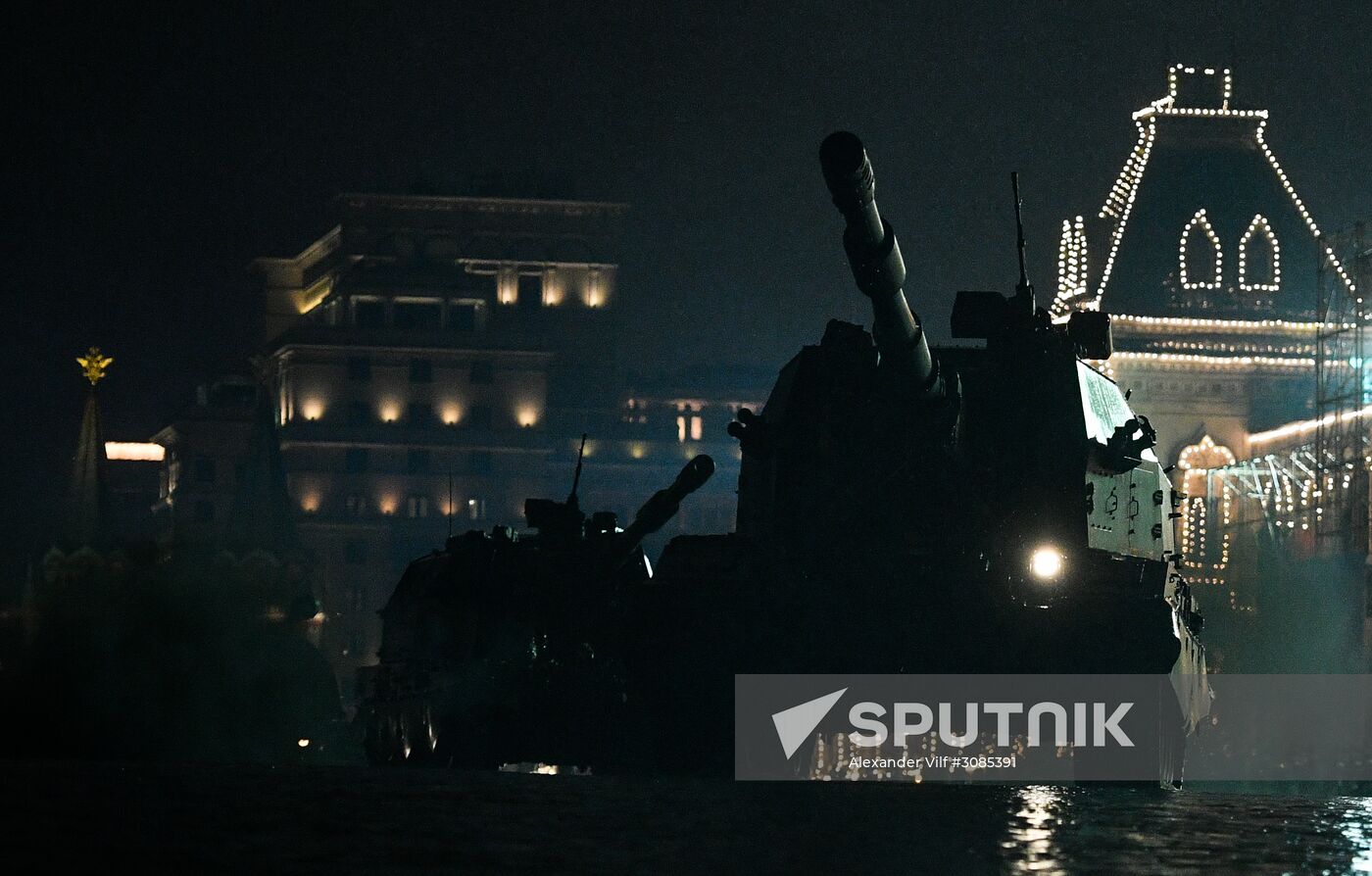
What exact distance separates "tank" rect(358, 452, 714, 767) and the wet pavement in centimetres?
394

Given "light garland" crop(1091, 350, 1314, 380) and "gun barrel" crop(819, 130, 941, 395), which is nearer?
"gun barrel" crop(819, 130, 941, 395)

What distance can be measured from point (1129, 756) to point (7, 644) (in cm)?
1843

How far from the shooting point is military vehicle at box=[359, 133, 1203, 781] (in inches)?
806

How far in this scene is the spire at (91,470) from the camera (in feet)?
189

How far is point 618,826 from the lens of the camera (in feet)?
43.9

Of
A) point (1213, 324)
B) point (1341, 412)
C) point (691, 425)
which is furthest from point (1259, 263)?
point (1341, 412)

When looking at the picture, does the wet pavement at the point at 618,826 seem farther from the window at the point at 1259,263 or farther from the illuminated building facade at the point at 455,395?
the illuminated building facade at the point at 455,395

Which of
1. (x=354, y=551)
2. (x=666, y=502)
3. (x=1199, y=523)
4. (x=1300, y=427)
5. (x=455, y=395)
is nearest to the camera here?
(x=666, y=502)

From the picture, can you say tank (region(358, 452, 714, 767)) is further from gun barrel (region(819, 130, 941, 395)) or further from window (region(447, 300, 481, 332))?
window (region(447, 300, 481, 332))

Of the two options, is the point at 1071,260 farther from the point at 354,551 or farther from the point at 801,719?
the point at 801,719

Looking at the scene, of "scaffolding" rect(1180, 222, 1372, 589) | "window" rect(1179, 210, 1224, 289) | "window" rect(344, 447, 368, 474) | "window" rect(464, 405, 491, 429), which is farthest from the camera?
"window" rect(464, 405, 491, 429)

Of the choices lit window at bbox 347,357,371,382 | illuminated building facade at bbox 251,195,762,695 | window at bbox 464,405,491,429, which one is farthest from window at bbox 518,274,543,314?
lit window at bbox 347,357,371,382

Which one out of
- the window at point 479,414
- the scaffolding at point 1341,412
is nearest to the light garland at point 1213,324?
the scaffolding at point 1341,412

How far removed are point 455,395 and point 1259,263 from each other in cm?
4042
